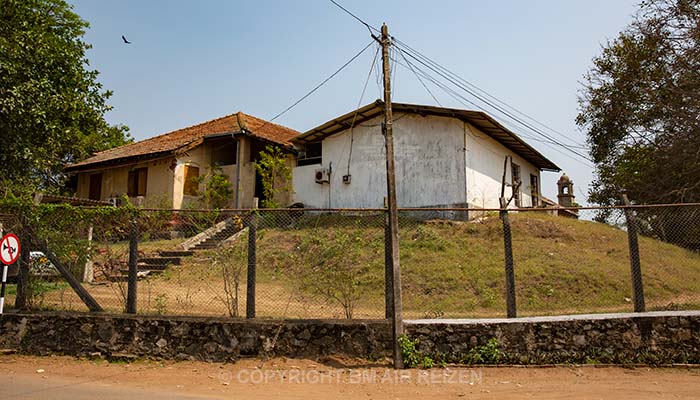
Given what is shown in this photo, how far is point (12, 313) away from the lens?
7707mm

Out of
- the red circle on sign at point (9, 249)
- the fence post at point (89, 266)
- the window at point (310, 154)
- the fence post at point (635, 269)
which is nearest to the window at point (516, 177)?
the window at point (310, 154)

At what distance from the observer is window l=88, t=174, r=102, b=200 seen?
76.9ft

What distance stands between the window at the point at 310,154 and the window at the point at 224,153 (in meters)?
3.59

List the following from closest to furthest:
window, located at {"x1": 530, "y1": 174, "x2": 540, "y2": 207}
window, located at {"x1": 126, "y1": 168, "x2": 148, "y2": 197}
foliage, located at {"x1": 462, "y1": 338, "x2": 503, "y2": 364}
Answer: foliage, located at {"x1": 462, "y1": 338, "x2": 503, "y2": 364} < window, located at {"x1": 126, "y1": 168, "x2": 148, "y2": 197} < window, located at {"x1": 530, "y1": 174, "x2": 540, "y2": 207}

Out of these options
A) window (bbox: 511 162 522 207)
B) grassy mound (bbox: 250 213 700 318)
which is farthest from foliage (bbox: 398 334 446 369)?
window (bbox: 511 162 522 207)

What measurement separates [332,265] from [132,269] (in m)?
3.23

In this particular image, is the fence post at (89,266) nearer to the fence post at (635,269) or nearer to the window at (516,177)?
the fence post at (635,269)

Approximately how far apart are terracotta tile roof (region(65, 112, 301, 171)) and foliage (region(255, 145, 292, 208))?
0.82 m

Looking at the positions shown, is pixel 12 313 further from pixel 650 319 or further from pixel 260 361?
pixel 650 319

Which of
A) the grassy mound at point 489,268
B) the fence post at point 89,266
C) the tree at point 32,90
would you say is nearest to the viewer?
the fence post at point 89,266

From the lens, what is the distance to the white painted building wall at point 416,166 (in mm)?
16781

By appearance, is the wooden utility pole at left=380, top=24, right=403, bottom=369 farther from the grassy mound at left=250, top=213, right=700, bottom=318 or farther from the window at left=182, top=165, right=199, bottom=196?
the window at left=182, top=165, right=199, bottom=196

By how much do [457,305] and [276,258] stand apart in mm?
3592

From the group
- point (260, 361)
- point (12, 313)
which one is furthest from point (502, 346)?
point (12, 313)
